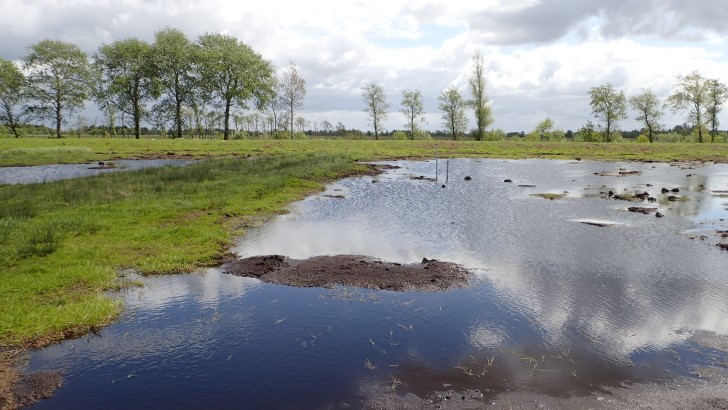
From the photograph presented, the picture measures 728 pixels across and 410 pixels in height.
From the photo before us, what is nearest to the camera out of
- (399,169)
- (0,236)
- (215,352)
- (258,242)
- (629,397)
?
(629,397)

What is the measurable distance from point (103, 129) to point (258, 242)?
116 meters

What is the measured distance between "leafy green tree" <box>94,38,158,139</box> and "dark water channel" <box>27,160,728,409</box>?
266 feet

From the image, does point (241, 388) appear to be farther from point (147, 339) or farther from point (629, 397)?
point (629, 397)

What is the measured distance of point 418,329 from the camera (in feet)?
35.8

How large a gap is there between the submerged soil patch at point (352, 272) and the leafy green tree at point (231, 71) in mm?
77494

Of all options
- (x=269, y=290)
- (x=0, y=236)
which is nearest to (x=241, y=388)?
(x=269, y=290)

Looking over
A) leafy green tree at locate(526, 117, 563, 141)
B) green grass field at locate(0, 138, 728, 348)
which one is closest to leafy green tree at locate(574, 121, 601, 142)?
leafy green tree at locate(526, 117, 563, 141)

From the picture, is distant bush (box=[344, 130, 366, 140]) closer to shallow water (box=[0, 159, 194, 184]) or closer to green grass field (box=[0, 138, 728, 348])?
green grass field (box=[0, 138, 728, 348])

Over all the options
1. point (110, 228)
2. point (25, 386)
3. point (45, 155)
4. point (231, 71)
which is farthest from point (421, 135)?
point (25, 386)

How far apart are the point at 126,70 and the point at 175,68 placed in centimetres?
949

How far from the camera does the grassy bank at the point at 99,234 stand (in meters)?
11.3

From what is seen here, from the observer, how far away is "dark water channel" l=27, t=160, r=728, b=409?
865 cm

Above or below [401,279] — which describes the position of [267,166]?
above

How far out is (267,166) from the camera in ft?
146
